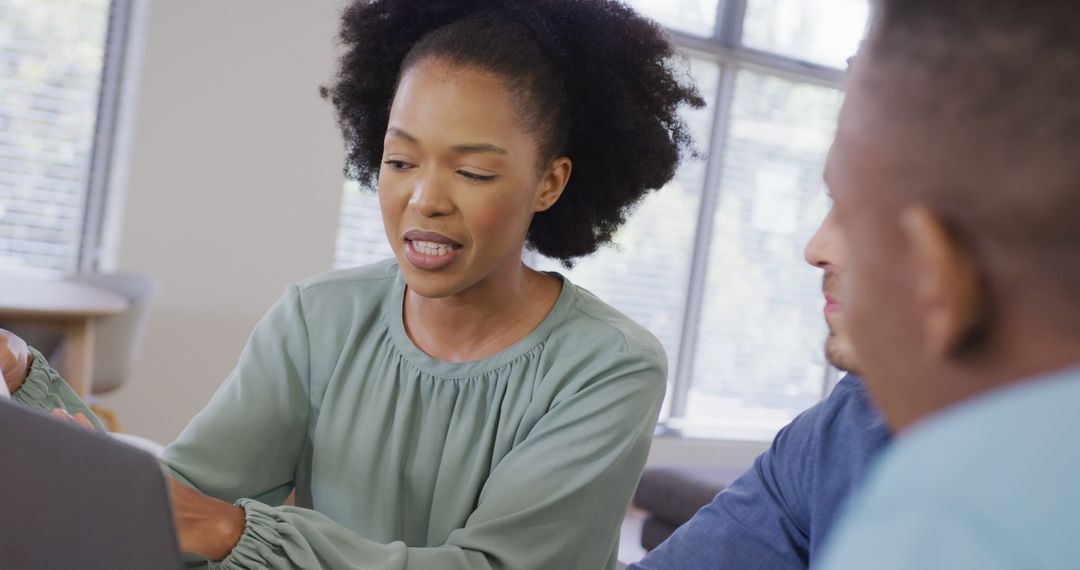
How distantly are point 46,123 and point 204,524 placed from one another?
3.74 metres

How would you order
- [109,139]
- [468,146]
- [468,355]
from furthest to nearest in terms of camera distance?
[109,139] → [468,355] → [468,146]

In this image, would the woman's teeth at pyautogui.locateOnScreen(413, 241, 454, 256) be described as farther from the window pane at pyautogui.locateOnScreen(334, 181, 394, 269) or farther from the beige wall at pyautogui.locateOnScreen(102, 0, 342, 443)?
the window pane at pyautogui.locateOnScreen(334, 181, 394, 269)

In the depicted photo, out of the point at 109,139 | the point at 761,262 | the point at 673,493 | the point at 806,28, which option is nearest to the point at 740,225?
the point at 761,262

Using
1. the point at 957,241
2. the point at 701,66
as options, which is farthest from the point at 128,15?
the point at 957,241

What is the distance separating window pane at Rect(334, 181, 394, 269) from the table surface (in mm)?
1216

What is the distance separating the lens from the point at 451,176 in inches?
58.0

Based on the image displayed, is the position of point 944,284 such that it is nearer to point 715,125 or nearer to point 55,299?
point 55,299

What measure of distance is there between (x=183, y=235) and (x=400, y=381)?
312 cm

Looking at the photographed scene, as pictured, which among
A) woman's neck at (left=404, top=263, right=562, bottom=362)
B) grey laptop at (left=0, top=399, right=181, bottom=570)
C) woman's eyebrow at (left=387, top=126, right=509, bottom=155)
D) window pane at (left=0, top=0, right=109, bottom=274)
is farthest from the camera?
window pane at (left=0, top=0, right=109, bottom=274)

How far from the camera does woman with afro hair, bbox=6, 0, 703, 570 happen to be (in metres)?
1.40

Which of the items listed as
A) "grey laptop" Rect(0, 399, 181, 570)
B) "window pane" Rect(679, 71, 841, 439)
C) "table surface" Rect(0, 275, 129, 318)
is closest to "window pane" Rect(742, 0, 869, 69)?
"window pane" Rect(679, 71, 841, 439)

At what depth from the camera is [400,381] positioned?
5.15ft

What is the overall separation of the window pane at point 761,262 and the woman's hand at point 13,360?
495 cm

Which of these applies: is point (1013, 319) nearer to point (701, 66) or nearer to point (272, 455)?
point (272, 455)
